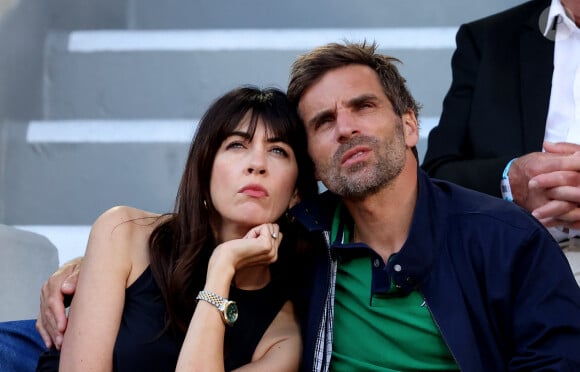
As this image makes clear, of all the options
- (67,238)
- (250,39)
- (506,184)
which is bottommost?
(67,238)

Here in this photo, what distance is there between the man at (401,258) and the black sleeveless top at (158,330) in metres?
0.10

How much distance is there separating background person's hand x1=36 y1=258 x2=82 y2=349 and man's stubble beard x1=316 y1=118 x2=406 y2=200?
0.63 m

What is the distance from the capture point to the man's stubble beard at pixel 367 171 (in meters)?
2.28

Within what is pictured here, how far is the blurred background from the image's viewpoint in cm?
346

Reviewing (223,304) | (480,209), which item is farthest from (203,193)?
(480,209)

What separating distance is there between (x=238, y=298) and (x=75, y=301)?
0.35 m

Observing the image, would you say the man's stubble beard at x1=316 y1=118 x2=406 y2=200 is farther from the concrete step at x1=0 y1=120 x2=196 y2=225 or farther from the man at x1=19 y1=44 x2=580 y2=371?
the concrete step at x1=0 y1=120 x2=196 y2=225

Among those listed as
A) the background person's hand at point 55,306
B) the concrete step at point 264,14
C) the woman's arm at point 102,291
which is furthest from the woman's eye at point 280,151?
the concrete step at point 264,14

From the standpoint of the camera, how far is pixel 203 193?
2416 mm

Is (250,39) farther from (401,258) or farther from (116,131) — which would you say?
(401,258)

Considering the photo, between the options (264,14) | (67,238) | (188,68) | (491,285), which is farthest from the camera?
(264,14)

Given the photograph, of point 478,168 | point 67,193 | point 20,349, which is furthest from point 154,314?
point 67,193

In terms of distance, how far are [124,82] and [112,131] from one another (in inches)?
8.7

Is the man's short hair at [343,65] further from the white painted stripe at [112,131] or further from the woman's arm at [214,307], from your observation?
the white painted stripe at [112,131]
